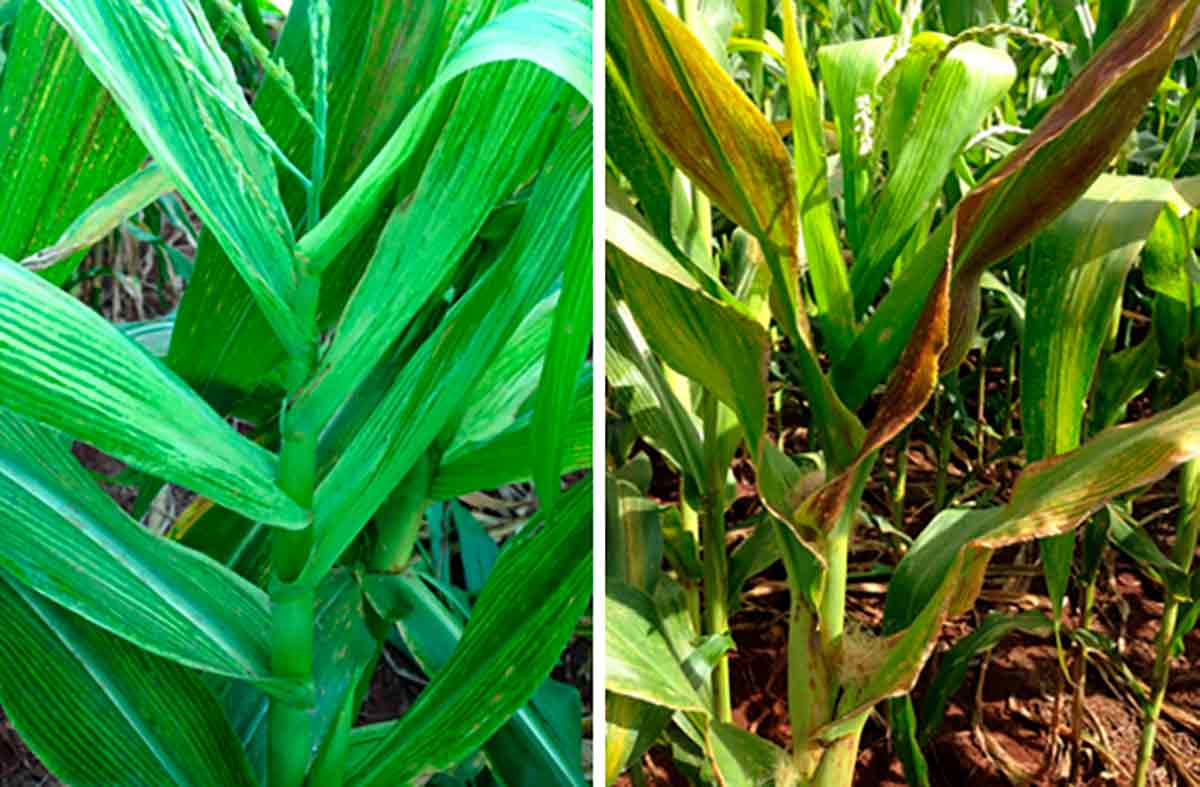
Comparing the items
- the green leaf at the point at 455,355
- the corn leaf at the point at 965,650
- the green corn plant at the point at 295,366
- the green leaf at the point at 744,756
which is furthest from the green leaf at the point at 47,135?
the corn leaf at the point at 965,650

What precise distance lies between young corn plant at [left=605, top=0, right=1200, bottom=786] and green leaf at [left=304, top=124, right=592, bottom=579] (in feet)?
0.35

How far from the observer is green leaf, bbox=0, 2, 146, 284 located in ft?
1.11

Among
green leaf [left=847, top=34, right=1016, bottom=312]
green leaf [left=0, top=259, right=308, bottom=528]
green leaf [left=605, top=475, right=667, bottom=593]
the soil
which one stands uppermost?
green leaf [left=0, top=259, right=308, bottom=528]

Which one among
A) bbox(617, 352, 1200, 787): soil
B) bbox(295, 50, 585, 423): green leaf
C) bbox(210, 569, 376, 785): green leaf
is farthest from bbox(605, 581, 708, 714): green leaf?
bbox(617, 352, 1200, 787): soil

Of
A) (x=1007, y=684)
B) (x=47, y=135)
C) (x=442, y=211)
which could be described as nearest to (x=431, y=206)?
(x=442, y=211)

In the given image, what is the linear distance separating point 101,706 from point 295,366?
0.12 meters

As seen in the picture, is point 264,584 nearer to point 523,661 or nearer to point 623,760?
point 523,661

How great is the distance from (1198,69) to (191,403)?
1005mm

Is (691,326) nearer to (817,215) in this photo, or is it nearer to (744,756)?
(817,215)

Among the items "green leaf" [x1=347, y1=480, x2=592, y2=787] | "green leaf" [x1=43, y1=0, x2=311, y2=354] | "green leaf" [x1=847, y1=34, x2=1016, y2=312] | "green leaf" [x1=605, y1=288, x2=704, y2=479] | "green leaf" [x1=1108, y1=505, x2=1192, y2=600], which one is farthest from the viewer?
"green leaf" [x1=1108, y1=505, x2=1192, y2=600]

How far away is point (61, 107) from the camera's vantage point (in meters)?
0.34

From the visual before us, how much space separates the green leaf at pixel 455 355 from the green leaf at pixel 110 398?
1.1 inches

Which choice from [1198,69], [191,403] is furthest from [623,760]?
[1198,69]

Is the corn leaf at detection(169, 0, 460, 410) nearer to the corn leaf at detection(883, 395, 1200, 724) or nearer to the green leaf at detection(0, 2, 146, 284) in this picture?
the green leaf at detection(0, 2, 146, 284)
